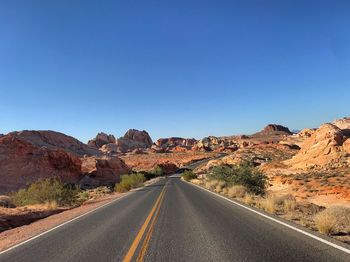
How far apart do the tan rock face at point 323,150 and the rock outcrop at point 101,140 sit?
142m

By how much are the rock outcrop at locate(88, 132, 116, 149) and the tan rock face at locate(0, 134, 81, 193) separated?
383 ft

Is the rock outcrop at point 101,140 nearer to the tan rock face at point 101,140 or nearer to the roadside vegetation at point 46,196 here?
the tan rock face at point 101,140

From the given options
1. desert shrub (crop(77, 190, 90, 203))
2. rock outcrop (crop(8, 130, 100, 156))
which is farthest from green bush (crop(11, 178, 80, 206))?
rock outcrop (crop(8, 130, 100, 156))

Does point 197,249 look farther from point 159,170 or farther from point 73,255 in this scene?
point 159,170

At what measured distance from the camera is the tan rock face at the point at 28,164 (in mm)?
54250

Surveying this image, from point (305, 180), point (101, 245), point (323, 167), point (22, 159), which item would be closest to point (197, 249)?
point (101, 245)

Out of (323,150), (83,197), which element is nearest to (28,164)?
(83,197)

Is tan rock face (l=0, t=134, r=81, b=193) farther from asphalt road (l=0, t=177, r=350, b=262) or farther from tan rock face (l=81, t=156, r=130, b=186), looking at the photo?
asphalt road (l=0, t=177, r=350, b=262)

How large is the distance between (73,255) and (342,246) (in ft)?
18.8

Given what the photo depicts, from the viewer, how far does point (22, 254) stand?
973 cm

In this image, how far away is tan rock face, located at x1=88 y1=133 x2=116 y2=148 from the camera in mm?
183837

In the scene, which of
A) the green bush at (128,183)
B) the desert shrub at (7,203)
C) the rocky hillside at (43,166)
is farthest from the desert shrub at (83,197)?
the green bush at (128,183)

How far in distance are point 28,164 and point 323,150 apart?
4012 cm

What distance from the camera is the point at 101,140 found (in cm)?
19012
